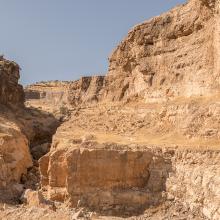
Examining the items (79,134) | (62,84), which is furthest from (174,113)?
(62,84)

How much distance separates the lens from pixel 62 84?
8856 cm

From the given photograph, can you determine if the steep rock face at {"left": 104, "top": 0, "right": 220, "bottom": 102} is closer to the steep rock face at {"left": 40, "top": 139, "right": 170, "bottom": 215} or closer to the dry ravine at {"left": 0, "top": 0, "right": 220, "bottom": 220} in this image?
the dry ravine at {"left": 0, "top": 0, "right": 220, "bottom": 220}

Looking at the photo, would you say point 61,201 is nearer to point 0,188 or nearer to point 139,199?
point 139,199

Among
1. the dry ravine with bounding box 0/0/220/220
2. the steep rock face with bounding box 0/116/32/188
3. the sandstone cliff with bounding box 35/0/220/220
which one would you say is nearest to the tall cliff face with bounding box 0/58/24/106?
the dry ravine with bounding box 0/0/220/220

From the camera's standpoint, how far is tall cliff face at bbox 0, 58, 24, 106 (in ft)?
142

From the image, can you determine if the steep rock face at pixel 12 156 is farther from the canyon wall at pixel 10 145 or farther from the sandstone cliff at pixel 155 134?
the sandstone cliff at pixel 155 134

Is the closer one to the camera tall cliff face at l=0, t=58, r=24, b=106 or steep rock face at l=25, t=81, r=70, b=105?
tall cliff face at l=0, t=58, r=24, b=106

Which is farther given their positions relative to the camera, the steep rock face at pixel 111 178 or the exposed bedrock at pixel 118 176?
the steep rock face at pixel 111 178

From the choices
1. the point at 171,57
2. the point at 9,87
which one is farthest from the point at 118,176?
the point at 9,87

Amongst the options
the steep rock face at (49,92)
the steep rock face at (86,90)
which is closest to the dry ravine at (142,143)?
the steep rock face at (86,90)

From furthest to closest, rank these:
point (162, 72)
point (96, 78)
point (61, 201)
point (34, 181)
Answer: point (96, 78) → point (162, 72) → point (34, 181) → point (61, 201)

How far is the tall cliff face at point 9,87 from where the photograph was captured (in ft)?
142

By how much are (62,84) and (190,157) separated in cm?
7040

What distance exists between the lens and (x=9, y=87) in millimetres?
44219
